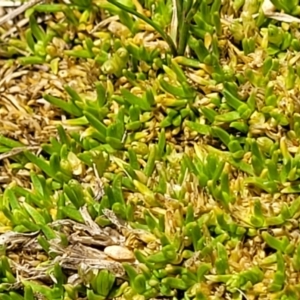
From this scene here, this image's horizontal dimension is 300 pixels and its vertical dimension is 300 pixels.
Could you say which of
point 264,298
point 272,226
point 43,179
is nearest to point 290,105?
point 272,226

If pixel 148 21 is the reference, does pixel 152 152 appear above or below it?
below

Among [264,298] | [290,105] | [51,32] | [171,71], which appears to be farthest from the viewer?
[51,32]

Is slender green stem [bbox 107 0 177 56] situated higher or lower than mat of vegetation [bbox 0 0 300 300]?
higher

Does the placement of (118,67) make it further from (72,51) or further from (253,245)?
(253,245)

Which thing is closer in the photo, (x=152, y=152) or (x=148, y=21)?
(x=152, y=152)

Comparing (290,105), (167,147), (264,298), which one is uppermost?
(290,105)

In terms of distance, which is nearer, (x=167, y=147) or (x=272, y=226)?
(x=272, y=226)

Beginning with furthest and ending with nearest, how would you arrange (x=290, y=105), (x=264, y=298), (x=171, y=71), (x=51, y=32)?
1. (x=51, y=32)
2. (x=171, y=71)
3. (x=290, y=105)
4. (x=264, y=298)

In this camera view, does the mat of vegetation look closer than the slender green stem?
Yes
